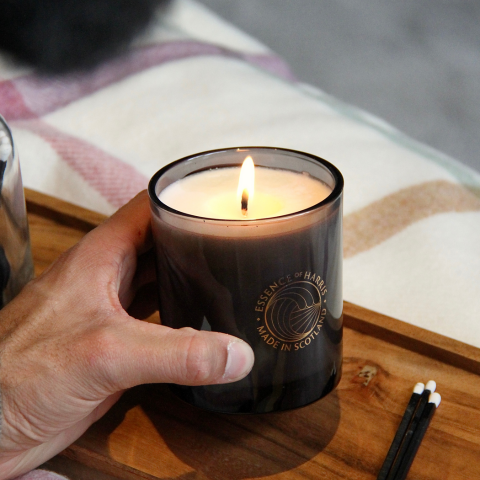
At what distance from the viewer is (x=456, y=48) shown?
889 millimetres

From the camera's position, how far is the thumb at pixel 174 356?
0.90 feet

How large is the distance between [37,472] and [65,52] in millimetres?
536

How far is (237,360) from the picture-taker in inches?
10.9

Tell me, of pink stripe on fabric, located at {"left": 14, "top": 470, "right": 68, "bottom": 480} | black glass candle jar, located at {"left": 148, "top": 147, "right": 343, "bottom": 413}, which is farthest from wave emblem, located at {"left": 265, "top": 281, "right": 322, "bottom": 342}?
pink stripe on fabric, located at {"left": 14, "top": 470, "right": 68, "bottom": 480}

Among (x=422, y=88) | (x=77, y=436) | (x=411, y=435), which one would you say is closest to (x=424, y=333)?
(x=411, y=435)

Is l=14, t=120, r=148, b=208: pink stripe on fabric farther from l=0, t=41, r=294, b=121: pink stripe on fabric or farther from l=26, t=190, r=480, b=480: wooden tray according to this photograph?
l=26, t=190, r=480, b=480: wooden tray

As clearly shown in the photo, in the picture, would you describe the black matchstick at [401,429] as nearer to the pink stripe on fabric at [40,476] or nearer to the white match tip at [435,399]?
the white match tip at [435,399]

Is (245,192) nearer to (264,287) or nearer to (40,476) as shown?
(264,287)

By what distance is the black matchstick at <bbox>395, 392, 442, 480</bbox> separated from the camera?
307mm

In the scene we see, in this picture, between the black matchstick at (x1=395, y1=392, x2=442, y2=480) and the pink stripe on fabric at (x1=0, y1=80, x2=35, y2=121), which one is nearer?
the black matchstick at (x1=395, y1=392, x2=442, y2=480)

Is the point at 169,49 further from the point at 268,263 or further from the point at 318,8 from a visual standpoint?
the point at 268,263

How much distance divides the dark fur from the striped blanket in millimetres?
17

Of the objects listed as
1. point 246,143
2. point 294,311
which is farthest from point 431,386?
point 246,143

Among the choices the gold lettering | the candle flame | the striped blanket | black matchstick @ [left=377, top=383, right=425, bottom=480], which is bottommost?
the striped blanket
